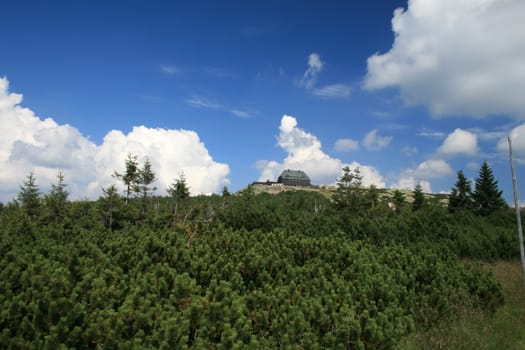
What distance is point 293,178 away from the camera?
9512 cm

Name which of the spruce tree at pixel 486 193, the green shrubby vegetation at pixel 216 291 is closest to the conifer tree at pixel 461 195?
the spruce tree at pixel 486 193

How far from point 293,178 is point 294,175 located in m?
1.19

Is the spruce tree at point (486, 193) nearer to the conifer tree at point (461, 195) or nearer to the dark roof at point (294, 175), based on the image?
the conifer tree at point (461, 195)

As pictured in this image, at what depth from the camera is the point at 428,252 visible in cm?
923

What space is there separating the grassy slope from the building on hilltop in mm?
86019

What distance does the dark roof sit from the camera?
312 feet

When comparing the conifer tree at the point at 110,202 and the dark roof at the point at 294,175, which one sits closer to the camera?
the conifer tree at the point at 110,202

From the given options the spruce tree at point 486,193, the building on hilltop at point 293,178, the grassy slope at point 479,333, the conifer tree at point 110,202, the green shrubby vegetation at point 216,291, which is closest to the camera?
the green shrubby vegetation at point 216,291

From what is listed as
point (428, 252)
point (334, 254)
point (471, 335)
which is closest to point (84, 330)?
point (334, 254)

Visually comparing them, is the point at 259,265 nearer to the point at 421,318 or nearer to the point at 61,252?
the point at 421,318

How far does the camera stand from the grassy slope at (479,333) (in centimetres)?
607

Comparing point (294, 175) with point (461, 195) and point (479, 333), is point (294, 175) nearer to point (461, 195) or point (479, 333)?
point (461, 195)

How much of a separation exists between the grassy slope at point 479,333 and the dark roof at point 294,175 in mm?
86697

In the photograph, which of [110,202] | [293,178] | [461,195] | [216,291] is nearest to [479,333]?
[216,291]
